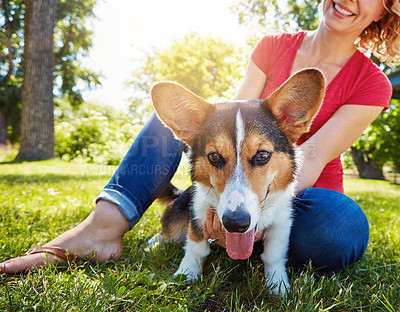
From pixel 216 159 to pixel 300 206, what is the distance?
819 mm

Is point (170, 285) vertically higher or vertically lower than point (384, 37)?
lower

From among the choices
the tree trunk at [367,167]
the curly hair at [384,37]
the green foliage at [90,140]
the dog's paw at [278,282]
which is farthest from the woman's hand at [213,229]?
the tree trunk at [367,167]

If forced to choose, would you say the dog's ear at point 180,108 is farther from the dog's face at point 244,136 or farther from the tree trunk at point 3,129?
the tree trunk at point 3,129

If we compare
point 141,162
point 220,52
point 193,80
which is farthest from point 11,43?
point 141,162

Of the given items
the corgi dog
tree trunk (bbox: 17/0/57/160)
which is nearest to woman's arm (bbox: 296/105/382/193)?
the corgi dog

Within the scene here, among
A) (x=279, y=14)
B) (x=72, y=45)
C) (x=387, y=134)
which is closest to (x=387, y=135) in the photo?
(x=387, y=134)

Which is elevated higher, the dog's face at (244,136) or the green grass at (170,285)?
the dog's face at (244,136)

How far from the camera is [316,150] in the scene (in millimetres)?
2268

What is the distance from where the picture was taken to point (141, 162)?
7.56ft

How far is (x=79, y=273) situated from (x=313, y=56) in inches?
94.4

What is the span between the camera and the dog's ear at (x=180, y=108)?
1919 mm

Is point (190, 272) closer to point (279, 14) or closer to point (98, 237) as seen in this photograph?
point (98, 237)

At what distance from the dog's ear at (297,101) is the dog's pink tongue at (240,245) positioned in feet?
2.34

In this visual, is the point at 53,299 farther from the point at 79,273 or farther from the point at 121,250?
the point at 121,250
